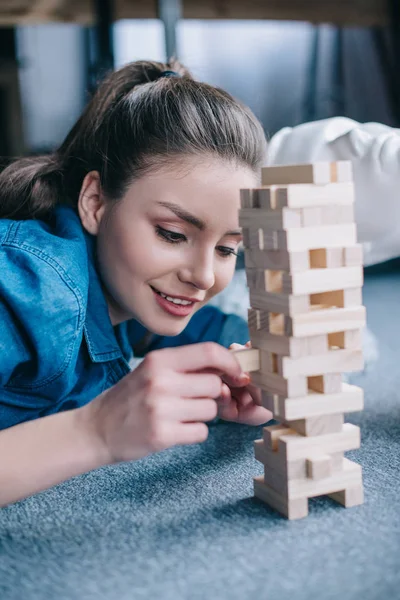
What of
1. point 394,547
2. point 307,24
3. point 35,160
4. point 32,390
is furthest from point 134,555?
point 307,24

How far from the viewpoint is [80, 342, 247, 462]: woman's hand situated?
691 millimetres

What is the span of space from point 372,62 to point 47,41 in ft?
5.20

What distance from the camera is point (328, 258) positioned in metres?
0.66

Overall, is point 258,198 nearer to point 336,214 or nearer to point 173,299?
point 336,214

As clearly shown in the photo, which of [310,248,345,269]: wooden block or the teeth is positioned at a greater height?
Result: [310,248,345,269]: wooden block

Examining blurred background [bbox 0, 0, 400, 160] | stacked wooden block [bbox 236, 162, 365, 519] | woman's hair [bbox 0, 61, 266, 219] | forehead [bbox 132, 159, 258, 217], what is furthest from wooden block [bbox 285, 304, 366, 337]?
blurred background [bbox 0, 0, 400, 160]

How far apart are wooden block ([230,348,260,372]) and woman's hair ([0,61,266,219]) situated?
15.4 inches

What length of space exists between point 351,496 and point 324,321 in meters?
0.20

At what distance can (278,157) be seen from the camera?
142 centimetres

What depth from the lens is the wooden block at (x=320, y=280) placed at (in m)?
0.65

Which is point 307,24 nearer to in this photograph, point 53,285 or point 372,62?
point 372,62

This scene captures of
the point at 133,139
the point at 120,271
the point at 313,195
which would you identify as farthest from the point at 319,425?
the point at 133,139

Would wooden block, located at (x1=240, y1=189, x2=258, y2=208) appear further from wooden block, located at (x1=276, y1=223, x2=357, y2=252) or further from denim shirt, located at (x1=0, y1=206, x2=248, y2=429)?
denim shirt, located at (x1=0, y1=206, x2=248, y2=429)

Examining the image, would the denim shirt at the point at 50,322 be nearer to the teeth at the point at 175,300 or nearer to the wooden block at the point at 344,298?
the teeth at the point at 175,300
